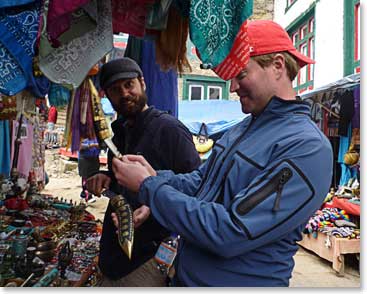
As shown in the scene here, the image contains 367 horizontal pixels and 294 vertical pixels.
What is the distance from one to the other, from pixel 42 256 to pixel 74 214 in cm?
132

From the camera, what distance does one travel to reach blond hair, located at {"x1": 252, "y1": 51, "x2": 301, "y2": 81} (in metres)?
1.00

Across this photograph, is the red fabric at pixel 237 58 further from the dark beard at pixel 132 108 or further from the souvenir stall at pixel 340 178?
the souvenir stall at pixel 340 178

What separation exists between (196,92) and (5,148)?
6.60 metres

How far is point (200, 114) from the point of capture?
7.51 metres

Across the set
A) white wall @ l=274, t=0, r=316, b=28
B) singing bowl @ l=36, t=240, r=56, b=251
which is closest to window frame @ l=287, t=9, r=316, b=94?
white wall @ l=274, t=0, r=316, b=28

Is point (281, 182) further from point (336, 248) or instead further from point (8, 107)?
point (336, 248)

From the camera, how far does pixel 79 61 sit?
1.27 m

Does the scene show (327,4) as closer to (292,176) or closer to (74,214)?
(74,214)

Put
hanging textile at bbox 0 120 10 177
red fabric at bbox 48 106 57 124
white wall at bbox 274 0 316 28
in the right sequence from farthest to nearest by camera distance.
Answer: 1. white wall at bbox 274 0 316 28
2. red fabric at bbox 48 106 57 124
3. hanging textile at bbox 0 120 10 177

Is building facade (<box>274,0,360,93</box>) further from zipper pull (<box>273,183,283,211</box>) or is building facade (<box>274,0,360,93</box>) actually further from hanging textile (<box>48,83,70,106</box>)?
zipper pull (<box>273,183,283,211</box>)

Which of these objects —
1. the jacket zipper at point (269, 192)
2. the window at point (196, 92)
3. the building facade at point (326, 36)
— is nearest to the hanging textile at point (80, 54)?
the jacket zipper at point (269, 192)

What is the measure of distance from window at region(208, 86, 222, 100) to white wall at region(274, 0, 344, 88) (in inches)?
159

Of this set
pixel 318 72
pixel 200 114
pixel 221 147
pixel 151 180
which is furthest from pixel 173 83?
pixel 200 114

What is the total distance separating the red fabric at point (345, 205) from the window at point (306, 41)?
7.22 feet
